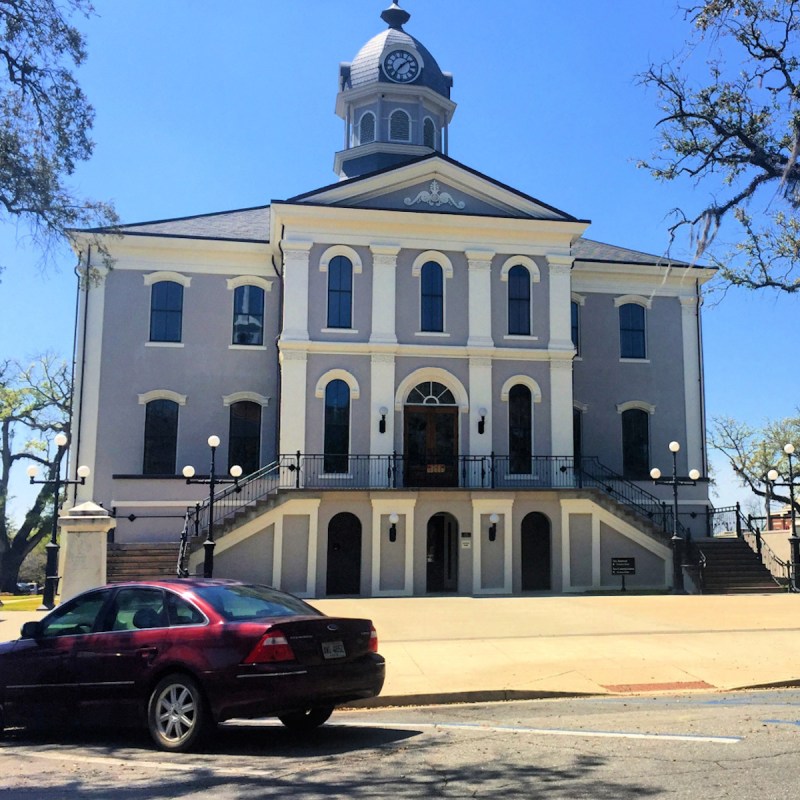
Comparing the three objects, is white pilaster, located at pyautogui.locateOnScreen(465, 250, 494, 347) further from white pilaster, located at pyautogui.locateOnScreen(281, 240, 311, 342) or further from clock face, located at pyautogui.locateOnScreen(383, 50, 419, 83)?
clock face, located at pyautogui.locateOnScreen(383, 50, 419, 83)

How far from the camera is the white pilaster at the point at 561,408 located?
94.9 ft

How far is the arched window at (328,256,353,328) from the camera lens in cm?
2859

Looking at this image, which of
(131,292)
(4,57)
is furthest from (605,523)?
(4,57)

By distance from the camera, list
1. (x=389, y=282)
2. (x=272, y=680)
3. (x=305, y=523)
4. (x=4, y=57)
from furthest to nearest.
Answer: (x=389, y=282) → (x=305, y=523) → (x=4, y=57) → (x=272, y=680)

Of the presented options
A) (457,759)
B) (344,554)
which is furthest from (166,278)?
(457,759)

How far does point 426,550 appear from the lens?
2712 centimetres

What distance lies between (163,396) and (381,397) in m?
7.25

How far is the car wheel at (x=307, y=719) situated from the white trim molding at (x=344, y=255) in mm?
20832

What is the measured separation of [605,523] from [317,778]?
861 inches

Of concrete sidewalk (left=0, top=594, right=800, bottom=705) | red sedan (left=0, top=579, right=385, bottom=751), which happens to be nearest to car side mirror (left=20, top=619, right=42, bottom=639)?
red sedan (left=0, top=579, right=385, bottom=751)

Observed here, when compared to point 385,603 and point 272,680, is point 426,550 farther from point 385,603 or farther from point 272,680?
point 272,680

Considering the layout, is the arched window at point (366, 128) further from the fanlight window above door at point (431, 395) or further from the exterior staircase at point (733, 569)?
the exterior staircase at point (733, 569)

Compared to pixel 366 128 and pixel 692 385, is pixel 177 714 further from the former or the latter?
pixel 366 128

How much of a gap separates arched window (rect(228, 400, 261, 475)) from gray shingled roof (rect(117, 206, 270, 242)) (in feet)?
18.1
